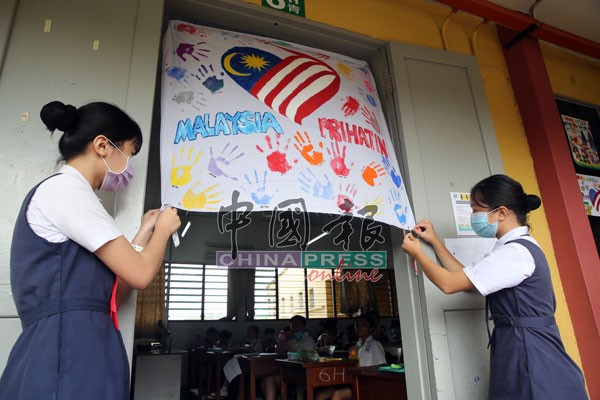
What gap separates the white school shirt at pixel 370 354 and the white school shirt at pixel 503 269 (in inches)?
123

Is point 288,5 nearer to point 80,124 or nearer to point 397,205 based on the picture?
point 397,205

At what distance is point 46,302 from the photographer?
106 centimetres

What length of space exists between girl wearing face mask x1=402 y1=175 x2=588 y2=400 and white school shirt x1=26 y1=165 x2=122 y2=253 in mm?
1314

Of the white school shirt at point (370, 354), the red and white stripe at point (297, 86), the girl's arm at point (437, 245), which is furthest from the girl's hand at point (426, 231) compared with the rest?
the white school shirt at point (370, 354)

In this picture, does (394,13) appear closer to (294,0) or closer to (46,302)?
(294,0)

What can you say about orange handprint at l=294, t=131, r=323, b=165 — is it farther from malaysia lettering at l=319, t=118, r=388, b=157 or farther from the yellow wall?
the yellow wall

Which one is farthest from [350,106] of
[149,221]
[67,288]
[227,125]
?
[67,288]

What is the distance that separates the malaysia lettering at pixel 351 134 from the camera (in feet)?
7.17

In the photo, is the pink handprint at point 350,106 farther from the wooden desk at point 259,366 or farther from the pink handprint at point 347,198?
the wooden desk at point 259,366

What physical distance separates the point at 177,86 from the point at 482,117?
192 centimetres

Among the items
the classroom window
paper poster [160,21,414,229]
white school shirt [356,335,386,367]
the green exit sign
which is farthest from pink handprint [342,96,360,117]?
the classroom window

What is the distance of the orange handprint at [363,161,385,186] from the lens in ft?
7.00

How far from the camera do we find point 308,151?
81.2 inches

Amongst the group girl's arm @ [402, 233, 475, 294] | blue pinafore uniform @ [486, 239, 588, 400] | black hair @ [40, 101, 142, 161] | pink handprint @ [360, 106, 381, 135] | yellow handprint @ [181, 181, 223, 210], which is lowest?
blue pinafore uniform @ [486, 239, 588, 400]
